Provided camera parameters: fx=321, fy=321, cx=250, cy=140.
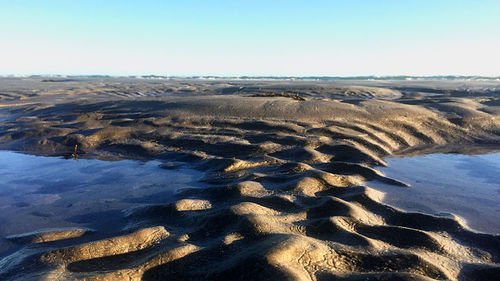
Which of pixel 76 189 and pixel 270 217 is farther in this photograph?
pixel 76 189

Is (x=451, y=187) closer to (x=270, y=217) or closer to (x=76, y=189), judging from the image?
(x=270, y=217)

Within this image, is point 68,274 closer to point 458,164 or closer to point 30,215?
point 30,215

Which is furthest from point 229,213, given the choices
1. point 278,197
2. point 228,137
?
point 228,137

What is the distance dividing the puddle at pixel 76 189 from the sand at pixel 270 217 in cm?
20

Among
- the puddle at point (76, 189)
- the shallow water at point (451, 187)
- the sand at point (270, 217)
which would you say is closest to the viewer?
the sand at point (270, 217)

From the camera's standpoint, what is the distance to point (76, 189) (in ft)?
11.1

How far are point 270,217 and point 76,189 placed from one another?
7.34 ft

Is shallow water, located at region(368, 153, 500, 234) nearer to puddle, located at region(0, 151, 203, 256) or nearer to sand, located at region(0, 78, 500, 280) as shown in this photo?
sand, located at region(0, 78, 500, 280)

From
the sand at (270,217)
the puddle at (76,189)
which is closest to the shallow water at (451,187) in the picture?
the sand at (270,217)

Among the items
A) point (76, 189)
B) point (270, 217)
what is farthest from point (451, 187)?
point (76, 189)

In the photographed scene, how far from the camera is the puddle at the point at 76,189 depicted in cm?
264

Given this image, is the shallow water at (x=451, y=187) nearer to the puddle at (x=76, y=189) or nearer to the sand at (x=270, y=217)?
the sand at (x=270, y=217)

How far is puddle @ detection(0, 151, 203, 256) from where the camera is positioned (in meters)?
2.64

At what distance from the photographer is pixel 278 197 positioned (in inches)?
108
